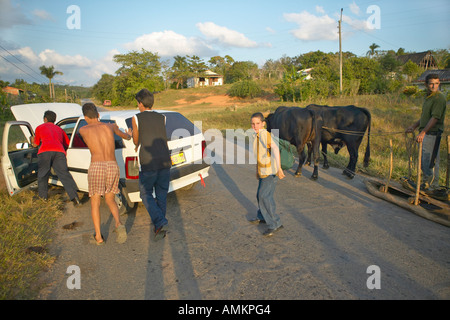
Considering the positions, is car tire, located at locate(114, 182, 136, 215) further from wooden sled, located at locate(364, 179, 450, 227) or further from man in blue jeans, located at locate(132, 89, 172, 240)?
wooden sled, located at locate(364, 179, 450, 227)

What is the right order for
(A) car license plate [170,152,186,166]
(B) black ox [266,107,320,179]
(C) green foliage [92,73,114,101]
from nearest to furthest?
(A) car license plate [170,152,186,166]
(B) black ox [266,107,320,179]
(C) green foliage [92,73,114,101]

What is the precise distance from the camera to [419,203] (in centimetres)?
476

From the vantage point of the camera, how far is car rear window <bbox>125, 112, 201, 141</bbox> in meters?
5.02

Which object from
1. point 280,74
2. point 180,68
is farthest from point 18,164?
point 180,68

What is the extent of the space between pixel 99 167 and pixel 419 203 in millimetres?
5026

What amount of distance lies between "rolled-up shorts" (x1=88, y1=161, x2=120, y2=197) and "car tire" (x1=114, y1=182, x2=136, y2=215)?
2.22 feet

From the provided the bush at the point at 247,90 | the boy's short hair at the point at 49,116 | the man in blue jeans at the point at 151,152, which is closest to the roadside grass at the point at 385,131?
the man in blue jeans at the point at 151,152

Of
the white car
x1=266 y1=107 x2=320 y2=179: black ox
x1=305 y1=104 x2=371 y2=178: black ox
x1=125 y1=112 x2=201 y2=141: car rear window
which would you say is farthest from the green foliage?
x1=125 y1=112 x2=201 y2=141: car rear window

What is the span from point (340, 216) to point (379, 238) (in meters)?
0.81

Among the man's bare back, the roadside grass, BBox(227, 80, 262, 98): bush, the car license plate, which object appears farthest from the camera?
BBox(227, 80, 262, 98): bush

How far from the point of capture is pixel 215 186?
6406 millimetres

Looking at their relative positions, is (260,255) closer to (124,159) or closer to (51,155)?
(124,159)

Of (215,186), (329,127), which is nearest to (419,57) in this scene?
(329,127)
